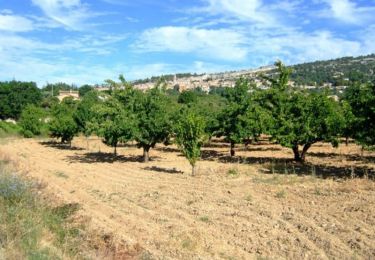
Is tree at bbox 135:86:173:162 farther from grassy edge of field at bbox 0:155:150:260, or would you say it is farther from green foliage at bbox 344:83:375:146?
grassy edge of field at bbox 0:155:150:260

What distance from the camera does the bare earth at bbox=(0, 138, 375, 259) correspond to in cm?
1038

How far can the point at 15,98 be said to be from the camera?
100 metres

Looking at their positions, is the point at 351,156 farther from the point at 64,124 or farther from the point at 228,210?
the point at 64,124

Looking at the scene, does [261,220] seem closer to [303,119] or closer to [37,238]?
[37,238]

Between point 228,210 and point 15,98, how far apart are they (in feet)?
312

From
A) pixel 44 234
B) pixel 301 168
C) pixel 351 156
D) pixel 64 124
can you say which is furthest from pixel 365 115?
pixel 64 124

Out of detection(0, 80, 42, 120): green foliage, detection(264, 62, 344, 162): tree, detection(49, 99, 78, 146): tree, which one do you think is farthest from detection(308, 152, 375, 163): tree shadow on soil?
detection(0, 80, 42, 120): green foliage

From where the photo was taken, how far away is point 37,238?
351 inches

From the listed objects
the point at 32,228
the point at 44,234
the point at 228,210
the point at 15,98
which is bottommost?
the point at 228,210

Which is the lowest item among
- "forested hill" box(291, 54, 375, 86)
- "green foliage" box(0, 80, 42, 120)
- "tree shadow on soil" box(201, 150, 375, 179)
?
"tree shadow on soil" box(201, 150, 375, 179)

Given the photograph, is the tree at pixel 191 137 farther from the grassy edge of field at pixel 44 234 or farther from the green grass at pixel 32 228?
the grassy edge of field at pixel 44 234

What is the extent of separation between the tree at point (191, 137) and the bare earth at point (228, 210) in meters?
1.15

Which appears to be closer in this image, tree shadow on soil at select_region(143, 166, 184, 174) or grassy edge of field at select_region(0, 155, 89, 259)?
grassy edge of field at select_region(0, 155, 89, 259)

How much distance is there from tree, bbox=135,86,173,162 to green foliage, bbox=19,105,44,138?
1176 inches
